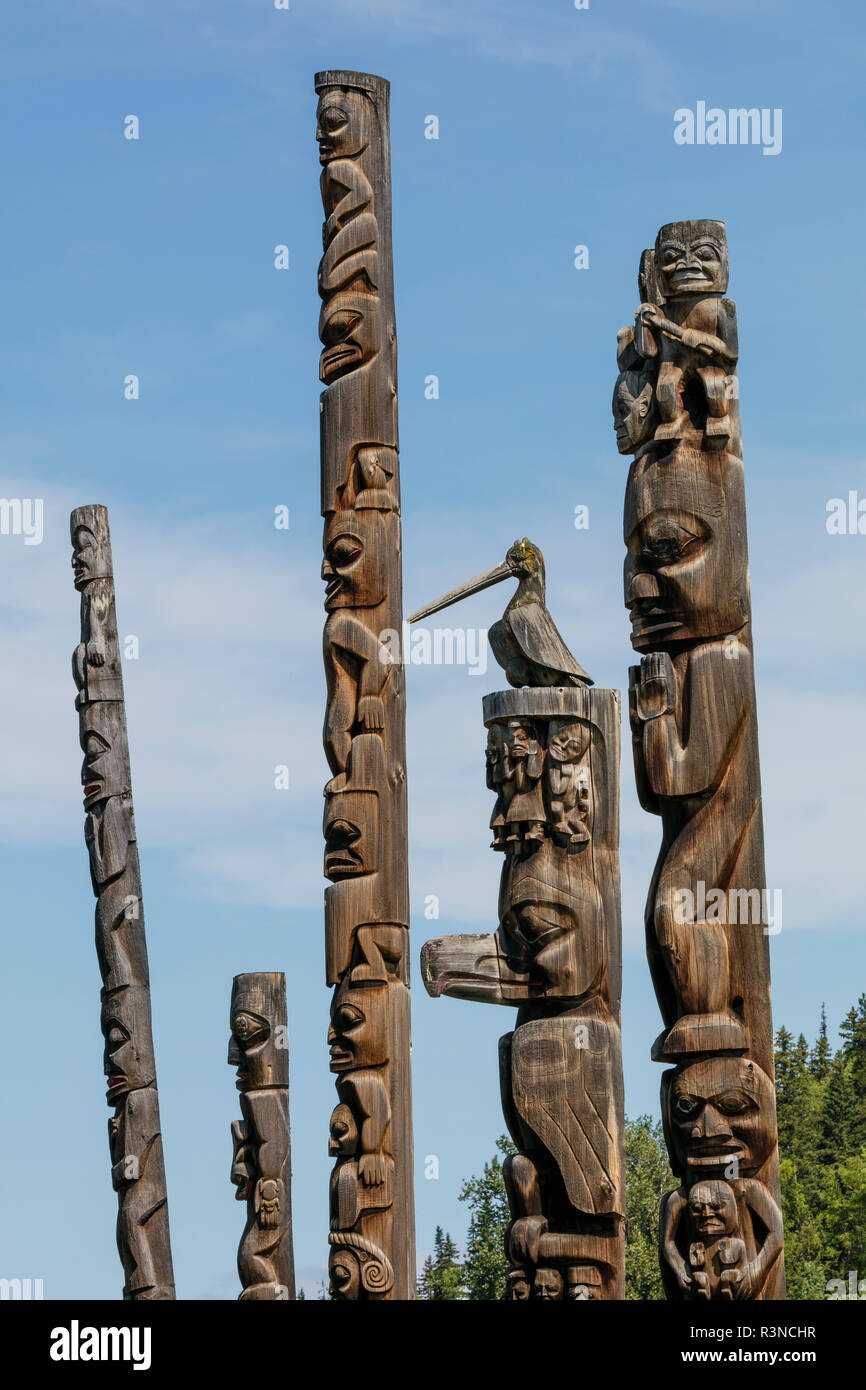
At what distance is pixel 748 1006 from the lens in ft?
28.4

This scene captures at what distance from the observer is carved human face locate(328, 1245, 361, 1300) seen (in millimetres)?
11859

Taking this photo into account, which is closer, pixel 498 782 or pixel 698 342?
pixel 698 342

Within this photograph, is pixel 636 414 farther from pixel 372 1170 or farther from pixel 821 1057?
pixel 821 1057

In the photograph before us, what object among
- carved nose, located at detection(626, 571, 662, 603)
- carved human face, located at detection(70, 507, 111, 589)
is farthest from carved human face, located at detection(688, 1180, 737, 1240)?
carved human face, located at detection(70, 507, 111, 589)

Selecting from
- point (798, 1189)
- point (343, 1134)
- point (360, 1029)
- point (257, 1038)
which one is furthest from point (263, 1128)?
point (798, 1189)

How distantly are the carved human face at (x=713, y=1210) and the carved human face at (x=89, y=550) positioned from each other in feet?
36.3

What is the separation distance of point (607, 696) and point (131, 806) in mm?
8669

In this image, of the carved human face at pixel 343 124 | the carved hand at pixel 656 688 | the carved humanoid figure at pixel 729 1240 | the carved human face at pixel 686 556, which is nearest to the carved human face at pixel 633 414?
the carved human face at pixel 686 556

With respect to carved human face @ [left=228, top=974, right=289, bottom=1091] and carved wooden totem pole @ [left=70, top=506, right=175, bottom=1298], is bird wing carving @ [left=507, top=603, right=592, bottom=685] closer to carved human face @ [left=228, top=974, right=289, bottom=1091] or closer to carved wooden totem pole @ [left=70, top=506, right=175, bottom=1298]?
carved human face @ [left=228, top=974, right=289, bottom=1091]

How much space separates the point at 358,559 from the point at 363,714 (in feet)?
3.24

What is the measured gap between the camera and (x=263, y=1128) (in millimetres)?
15750

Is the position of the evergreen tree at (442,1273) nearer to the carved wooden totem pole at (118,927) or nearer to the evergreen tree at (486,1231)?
the evergreen tree at (486,1231)

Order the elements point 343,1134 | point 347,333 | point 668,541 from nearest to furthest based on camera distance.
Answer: point 668,541 < point 343,1134 < point 347,333
